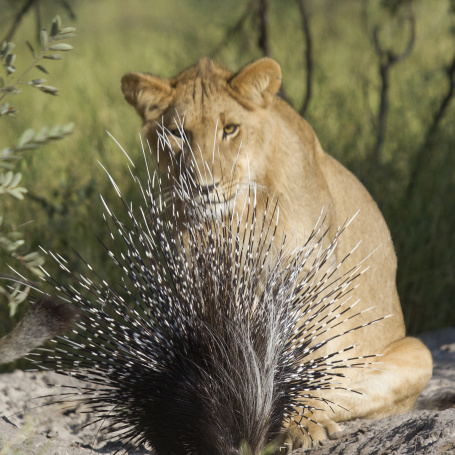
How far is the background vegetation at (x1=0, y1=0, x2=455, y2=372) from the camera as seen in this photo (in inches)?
220

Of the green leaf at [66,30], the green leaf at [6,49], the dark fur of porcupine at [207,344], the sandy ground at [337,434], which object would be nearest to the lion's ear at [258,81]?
the dark fur of porcupine at [207,344]

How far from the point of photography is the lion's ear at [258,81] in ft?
11.2

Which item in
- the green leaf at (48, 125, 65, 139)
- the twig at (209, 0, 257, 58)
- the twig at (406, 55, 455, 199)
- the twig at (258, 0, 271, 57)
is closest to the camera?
the green leaf at (48, 125, 65, 139)

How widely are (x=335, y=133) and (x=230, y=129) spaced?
3.78m

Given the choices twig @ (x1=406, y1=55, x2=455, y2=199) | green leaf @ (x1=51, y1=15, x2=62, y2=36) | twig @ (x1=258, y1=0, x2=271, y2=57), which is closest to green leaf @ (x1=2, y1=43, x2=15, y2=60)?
green leaf @ (x1=51, y1=15, x2=62, y2=36)

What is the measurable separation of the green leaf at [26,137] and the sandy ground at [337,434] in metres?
0.98

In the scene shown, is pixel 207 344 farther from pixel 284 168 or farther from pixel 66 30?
pixel 66 30

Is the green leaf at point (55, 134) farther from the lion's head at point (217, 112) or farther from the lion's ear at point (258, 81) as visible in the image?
the lion's ear at point (258, 81)

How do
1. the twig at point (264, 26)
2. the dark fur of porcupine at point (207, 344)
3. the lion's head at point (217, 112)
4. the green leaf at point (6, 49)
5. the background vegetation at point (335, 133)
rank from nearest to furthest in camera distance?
the green leaf at point (6, 49) < the dark fur of porcupine at point (207, 344) < the lion's head at point (217, 112) < the background vegetation at point (335, 133) < the twig at point (264, 26)

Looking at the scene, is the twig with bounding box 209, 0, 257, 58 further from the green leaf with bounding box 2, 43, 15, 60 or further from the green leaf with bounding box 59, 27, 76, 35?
the green leaf with bounding box 2, 43, 15, 60

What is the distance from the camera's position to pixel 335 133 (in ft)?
22.9

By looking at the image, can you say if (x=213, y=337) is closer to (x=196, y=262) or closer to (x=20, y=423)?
(x=196, y=262)

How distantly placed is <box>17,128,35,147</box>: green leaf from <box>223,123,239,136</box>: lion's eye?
44.6 inches

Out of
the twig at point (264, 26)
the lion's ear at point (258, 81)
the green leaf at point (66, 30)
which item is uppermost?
the twig at point (264, 26)
